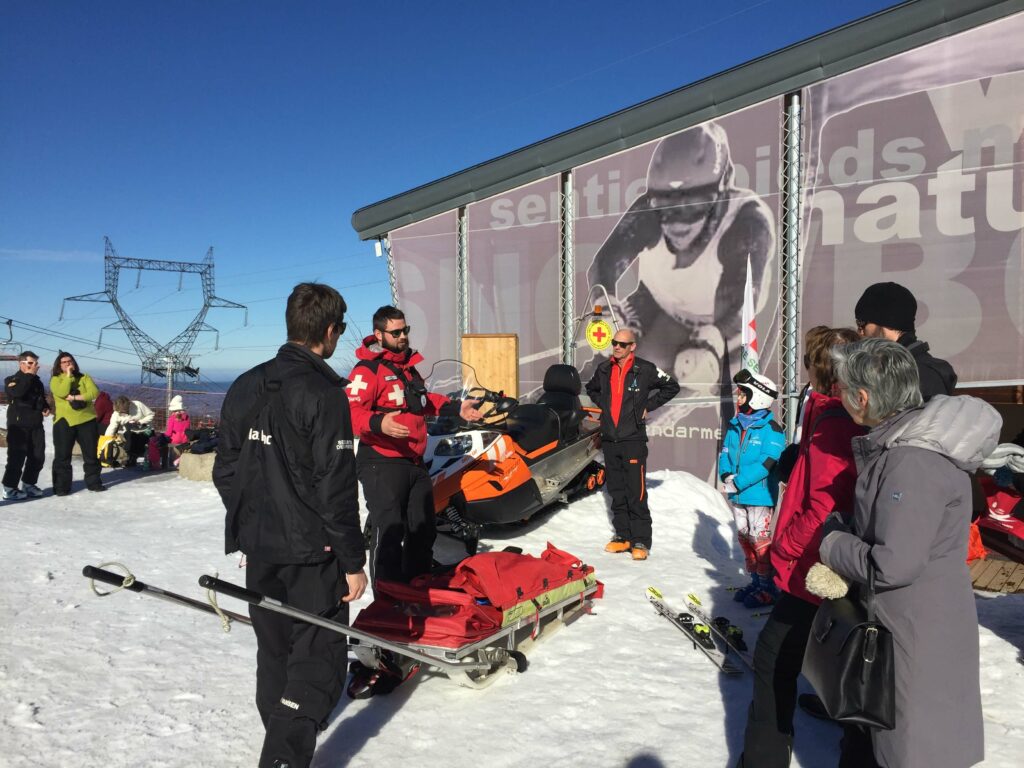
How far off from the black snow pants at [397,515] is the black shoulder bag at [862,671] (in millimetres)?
2529

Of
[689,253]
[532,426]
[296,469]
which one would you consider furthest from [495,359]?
[296,469]

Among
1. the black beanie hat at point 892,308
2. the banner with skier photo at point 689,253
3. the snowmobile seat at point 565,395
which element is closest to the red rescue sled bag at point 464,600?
the black beanie hat at point 892,308

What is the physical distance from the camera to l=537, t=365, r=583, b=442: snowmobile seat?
681cm

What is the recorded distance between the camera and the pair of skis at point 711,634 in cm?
375

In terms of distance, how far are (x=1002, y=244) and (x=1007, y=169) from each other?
734 millimetres

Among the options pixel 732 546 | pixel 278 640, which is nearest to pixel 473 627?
pixel 278 640

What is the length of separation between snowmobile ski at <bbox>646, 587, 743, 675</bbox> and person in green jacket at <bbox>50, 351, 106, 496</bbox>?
7.26m

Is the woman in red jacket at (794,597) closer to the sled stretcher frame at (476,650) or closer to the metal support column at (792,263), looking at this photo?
the sled stretcher frame at (476,650)

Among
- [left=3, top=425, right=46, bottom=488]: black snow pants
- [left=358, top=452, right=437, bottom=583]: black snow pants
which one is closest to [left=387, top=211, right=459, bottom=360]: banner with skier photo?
[left=3, top=425, right=46, bottom=488]: black snow pants

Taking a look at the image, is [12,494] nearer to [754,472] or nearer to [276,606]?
[276,606]

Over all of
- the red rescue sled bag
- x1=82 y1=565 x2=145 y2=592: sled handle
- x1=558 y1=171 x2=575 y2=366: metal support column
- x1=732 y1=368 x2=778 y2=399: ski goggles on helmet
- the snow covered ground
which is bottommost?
the snow covered ground

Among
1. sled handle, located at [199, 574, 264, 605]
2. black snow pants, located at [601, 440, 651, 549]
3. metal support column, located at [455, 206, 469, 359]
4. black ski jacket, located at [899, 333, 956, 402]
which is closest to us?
sled handle, located at [199, 574, 264, 605]

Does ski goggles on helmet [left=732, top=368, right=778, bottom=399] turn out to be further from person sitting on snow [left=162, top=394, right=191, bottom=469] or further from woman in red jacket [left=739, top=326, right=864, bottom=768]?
person sitting on snow [left=162, top=394, right=191, bottom=469]

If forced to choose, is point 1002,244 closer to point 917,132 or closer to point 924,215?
point 924,215
